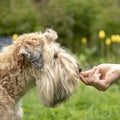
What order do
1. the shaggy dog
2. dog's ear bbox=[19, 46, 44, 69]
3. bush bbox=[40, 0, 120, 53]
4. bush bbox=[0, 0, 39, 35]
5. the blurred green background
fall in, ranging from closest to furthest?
1. dog's ear bbox=[19, 46, 44, 69]
2. the shaggy dog
3. the blurred green background
4. bush bbox=[0, 0, 39, 35]
5. bush bbox=[40, 0, 120, 53]

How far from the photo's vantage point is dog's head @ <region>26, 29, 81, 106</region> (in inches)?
241

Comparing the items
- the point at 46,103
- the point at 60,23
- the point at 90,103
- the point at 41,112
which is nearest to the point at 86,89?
the point at 90,103

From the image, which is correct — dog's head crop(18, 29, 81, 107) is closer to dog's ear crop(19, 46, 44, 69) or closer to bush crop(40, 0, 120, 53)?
dog's ear crop(19, 46, 44, 69)

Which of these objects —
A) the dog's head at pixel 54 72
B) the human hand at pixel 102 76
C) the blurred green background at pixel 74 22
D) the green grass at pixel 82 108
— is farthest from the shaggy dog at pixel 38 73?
the blurred green background at pixel 74 22

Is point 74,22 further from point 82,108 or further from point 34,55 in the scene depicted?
point 34,55

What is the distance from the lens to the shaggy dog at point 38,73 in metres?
6.08

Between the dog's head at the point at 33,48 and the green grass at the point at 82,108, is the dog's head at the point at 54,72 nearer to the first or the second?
the dog's head at the point at 33,48

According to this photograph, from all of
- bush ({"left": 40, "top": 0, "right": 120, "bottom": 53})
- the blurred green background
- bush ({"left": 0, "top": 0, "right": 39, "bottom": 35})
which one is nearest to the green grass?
the blurred green background

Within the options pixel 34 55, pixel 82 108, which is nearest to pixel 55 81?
pixel 34 55

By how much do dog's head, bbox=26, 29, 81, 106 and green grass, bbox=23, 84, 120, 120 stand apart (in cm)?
95

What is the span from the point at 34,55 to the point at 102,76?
958 mm

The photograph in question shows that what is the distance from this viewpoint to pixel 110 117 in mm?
7648

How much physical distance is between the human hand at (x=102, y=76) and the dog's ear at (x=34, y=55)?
0.60m

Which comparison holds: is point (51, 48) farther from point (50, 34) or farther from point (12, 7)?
point (12, 7)
